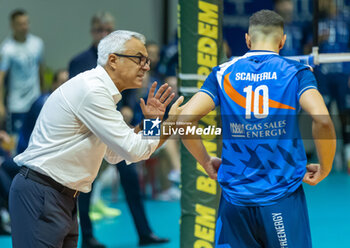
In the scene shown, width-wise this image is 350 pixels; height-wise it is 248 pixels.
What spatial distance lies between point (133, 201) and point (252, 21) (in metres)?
3.33

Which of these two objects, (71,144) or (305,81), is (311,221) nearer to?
(305,81)

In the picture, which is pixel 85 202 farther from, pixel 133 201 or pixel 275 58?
pixel 275 58

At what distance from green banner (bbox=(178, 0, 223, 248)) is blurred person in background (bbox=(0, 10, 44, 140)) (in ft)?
18.6

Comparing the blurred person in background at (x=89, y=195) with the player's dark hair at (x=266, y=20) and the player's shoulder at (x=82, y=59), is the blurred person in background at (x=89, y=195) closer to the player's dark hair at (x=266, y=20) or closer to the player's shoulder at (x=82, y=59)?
the player's shoulder at (x=82, y=59)

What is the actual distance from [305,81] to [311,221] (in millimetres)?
4337

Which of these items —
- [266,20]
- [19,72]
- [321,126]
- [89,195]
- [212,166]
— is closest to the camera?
[321,126]

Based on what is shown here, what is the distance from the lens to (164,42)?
12.4m

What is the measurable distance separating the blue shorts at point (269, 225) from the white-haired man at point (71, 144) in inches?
24.4

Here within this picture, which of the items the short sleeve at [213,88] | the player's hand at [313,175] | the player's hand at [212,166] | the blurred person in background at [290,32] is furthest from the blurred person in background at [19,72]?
the player's hand at [313,175]

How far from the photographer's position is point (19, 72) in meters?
9.79

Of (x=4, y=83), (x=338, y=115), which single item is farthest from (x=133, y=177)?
(x=338, y=115)

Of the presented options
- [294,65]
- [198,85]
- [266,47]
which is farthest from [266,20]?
[198,85]

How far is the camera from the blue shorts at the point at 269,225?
3.07 metres

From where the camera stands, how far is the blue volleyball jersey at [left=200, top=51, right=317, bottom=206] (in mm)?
3078
